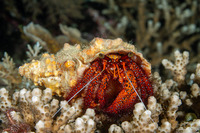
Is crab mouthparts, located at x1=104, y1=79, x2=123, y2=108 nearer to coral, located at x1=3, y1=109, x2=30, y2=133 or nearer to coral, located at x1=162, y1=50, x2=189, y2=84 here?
coral, located at x1=162, y1=50, x2=189, y2=84

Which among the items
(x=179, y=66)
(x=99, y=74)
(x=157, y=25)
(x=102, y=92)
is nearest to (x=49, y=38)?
(x=99, y=74)

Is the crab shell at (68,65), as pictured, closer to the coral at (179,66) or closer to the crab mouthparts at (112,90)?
the crab mouthparts at (112,90)

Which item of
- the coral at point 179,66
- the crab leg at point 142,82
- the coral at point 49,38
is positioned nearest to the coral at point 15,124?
the crab leg at point 142,82

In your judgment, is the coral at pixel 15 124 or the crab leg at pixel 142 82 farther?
the crab leg at pixel 142 82

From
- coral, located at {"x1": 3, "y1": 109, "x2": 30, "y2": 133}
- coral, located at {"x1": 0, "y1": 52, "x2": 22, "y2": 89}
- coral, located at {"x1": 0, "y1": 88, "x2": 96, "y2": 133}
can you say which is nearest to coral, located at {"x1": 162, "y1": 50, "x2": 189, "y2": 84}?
coral, located at {"x1": 0, "y1": 88, "x2": 96, "y2": 133}

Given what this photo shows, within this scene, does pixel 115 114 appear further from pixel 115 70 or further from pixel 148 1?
pixel 148 1

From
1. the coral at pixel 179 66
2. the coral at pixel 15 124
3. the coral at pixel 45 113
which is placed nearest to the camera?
the coral at pixel 45 113

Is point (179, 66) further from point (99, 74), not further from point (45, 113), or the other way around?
point (45, 113)
